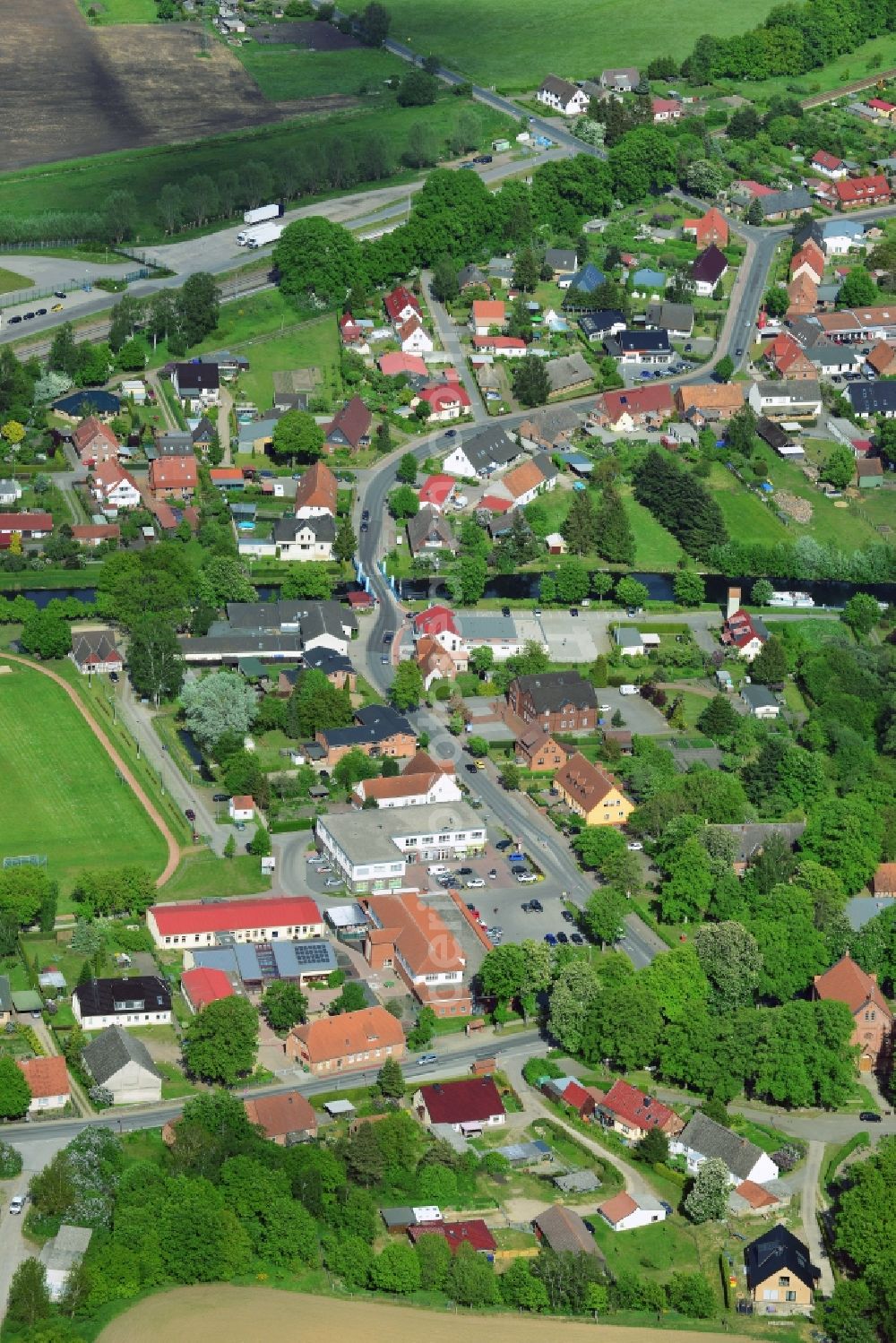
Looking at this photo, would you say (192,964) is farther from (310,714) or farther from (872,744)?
(872,744)

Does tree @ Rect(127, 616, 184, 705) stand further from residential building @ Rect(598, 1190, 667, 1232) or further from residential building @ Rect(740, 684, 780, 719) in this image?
residential building @ Rect(598, 1190, 667, 1232)

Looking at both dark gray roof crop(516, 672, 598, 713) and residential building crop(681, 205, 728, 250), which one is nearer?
dark gray roof crop(516, 672, 598, 713)

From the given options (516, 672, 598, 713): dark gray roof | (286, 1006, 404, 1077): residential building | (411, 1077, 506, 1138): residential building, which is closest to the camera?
(411, 1077, 506, 1138): residential building

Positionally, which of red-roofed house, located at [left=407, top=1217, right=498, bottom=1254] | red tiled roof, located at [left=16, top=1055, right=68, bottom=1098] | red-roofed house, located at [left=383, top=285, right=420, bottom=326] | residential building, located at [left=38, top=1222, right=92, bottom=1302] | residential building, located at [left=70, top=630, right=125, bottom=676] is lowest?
red-roofed house, located at [left=383, top=285, right=420, bottom=326]

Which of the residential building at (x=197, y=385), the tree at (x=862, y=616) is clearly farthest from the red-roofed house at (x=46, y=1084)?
the residential building at (x=197, y=385)

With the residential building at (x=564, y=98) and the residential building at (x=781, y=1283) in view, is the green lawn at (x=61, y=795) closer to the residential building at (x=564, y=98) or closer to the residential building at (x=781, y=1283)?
the residential building at (x=781, y=1283)

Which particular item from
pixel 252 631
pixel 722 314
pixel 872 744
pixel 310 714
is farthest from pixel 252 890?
pixel 722 314

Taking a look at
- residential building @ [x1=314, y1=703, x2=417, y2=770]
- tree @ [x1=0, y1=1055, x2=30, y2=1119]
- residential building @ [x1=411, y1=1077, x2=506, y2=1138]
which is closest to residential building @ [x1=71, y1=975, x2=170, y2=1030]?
tree @ [x1=0, y1=1055, x2=30, y2=1119]
